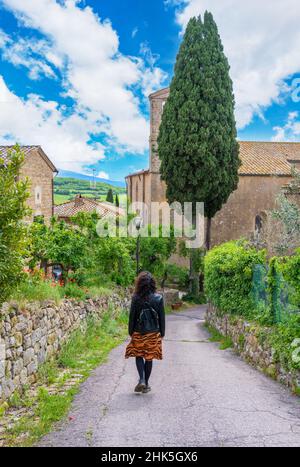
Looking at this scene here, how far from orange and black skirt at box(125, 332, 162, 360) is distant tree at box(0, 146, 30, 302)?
74.8 inches

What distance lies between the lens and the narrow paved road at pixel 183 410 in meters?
4.68

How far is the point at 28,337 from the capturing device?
743cm

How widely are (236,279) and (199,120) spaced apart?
15895 millimetres

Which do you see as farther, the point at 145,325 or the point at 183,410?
the point at 145,325

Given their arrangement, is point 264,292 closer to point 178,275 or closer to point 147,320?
point 147,320

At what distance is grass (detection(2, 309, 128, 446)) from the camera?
5.21m

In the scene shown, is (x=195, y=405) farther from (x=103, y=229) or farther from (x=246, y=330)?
(x=103, y=229)

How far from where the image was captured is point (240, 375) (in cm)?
809

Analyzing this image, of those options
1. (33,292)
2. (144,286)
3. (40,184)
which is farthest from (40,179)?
(144,286)

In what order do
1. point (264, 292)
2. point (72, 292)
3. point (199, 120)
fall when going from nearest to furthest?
point (264, 292) < point (72, 292) < point (199, 120)

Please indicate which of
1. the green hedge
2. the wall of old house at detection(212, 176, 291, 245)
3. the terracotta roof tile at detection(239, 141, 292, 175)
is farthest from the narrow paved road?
the terracotta roof tile at detection(239, 141, 292, 175)

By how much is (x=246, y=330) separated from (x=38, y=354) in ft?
15.8
